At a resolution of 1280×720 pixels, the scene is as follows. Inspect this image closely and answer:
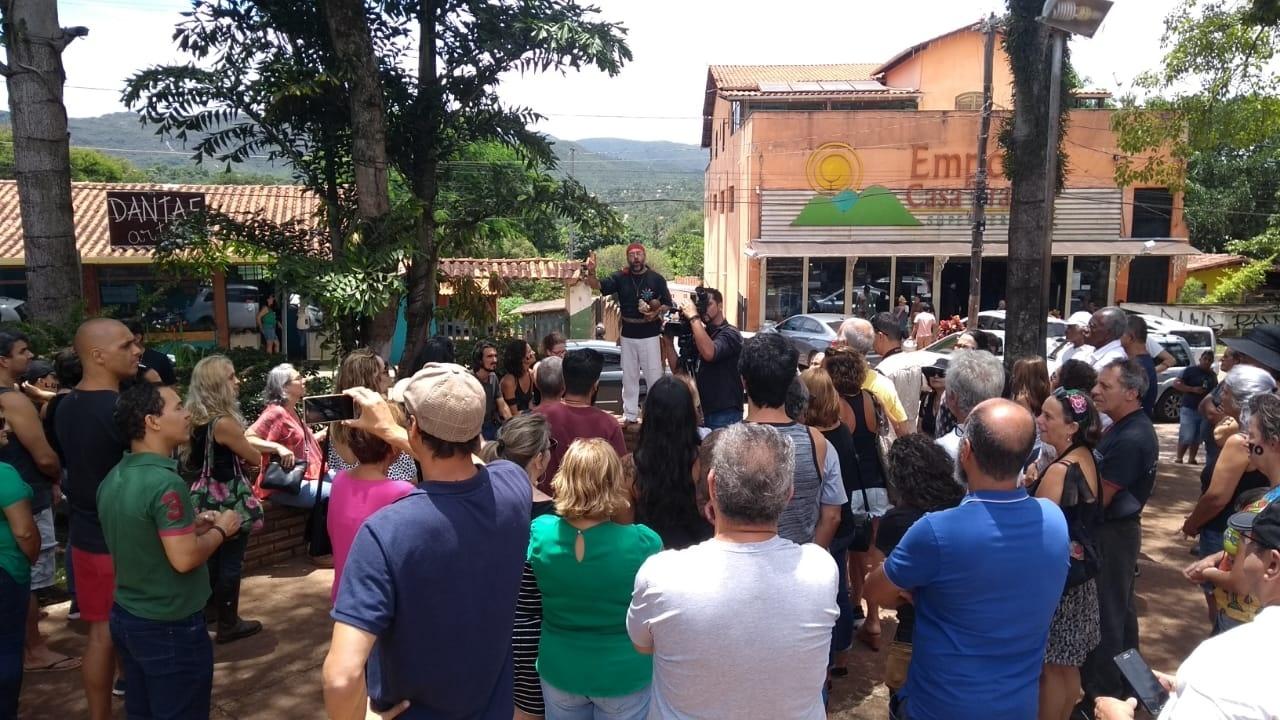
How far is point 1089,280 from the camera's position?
25.7m

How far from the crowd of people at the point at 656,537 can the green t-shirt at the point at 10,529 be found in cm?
1

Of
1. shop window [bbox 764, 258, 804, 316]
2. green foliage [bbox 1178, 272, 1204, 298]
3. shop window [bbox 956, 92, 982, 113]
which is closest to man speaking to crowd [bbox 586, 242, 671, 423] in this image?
shop window [bbox 764, 258, 804, 316]

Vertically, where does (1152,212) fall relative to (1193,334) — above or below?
above

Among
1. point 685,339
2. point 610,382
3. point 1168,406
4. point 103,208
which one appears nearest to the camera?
point 685,339

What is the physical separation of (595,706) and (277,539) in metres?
4.01

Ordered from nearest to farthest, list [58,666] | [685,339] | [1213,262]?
[58,666]
[685,339]
[1213,262]

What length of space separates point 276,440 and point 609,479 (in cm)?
324

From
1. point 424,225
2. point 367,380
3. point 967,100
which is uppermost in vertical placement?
point 967,100

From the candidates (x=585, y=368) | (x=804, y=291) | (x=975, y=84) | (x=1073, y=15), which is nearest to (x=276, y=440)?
(x=585, y=368)

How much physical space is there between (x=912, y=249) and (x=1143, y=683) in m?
24.1

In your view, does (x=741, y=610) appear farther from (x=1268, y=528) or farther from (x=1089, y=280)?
(x=1089, y=280)

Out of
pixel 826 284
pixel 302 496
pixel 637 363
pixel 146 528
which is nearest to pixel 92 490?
pixel 146 528

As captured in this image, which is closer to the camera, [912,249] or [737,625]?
[737,625]

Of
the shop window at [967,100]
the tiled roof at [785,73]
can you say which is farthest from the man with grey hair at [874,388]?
the tiled roof at [785,73]
